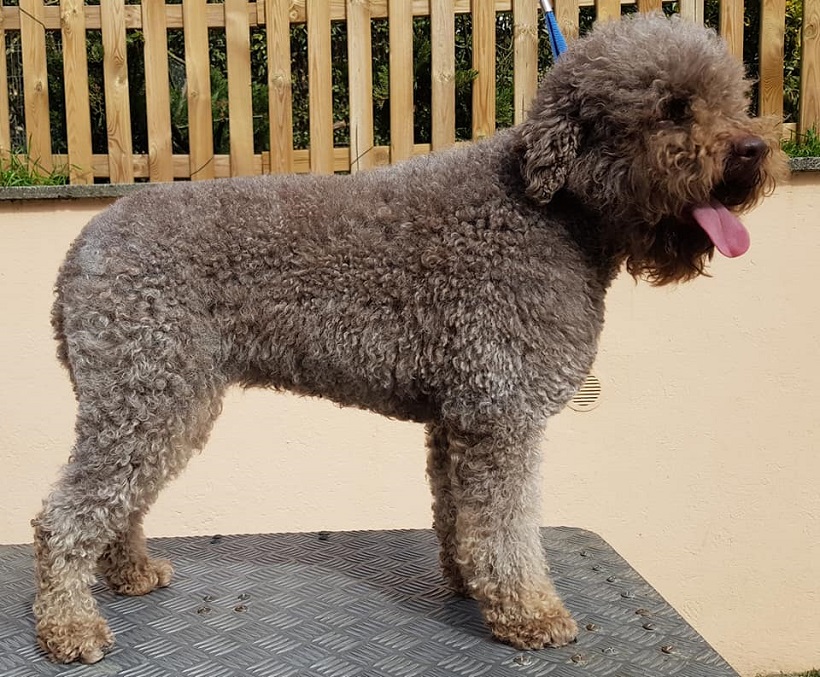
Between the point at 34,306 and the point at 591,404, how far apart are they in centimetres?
258

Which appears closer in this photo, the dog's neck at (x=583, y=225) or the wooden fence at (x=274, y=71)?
the dog's neck at (x=583, y=225)

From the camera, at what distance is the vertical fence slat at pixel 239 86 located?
3.76 metres

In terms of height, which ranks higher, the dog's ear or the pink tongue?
the dog's ear

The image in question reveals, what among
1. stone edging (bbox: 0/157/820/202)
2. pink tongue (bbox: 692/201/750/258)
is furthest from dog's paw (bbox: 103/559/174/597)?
pink tongue (bbox: 692/201/750/258)

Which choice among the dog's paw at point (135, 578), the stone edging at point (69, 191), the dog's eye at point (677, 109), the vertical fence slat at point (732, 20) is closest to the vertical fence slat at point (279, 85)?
the stone edging at point (69, 191)

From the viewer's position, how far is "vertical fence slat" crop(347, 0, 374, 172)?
12.6 feet

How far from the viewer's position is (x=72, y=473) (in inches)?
91.8

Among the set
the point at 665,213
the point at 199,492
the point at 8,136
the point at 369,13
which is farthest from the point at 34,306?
the point at 665,213

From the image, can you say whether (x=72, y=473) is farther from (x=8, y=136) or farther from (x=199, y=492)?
(x=8, y=136)

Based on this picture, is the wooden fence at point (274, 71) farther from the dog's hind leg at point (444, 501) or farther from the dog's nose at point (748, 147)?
the dog's nose at point (748, 147)

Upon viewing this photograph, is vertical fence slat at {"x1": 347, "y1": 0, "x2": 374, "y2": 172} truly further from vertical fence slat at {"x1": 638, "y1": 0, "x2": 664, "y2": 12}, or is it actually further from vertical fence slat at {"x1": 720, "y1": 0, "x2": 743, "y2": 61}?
vertical fence slat at {"x1": 720, "y1": 0, "x2": 743, "y2": 61}

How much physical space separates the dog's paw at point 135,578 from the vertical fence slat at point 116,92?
1.80 meters

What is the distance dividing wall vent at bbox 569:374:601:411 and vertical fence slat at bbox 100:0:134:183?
7.47ft

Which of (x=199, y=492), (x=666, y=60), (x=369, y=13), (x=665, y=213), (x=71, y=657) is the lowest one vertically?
(x=199, y=492)
